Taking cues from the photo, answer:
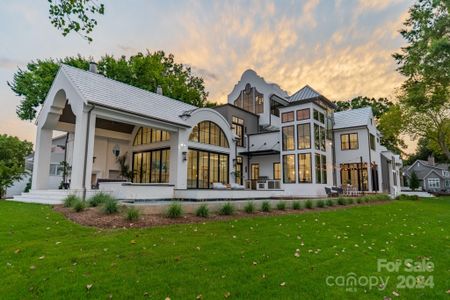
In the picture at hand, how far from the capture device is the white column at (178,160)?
629 inches

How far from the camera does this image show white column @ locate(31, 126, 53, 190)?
1491 centimetres

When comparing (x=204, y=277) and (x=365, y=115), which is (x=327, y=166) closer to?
(x=365, y=115)

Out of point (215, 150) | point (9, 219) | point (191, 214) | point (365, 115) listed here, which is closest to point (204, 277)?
point (191, 214)

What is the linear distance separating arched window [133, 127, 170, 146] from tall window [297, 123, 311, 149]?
9.88 m

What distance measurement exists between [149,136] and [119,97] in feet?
16.6

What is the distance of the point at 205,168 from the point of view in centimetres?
1916

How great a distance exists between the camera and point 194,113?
58.3 ft

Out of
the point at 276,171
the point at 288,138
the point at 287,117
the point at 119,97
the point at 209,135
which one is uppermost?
the point at 287,117

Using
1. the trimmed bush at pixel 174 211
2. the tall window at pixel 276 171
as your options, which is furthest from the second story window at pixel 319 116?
the trimmed bush at pixel 174 211

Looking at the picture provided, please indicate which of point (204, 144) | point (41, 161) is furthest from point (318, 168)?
point (41, 161)

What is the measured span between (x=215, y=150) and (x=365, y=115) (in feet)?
46.2

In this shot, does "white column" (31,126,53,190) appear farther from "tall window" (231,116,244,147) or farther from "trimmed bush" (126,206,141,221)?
"tall window" (231,116,244,147)

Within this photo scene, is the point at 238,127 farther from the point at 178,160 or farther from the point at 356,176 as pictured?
the point at 356,176

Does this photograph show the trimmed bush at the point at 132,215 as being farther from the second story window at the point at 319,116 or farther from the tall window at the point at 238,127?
the second story window at the point at 319,116
